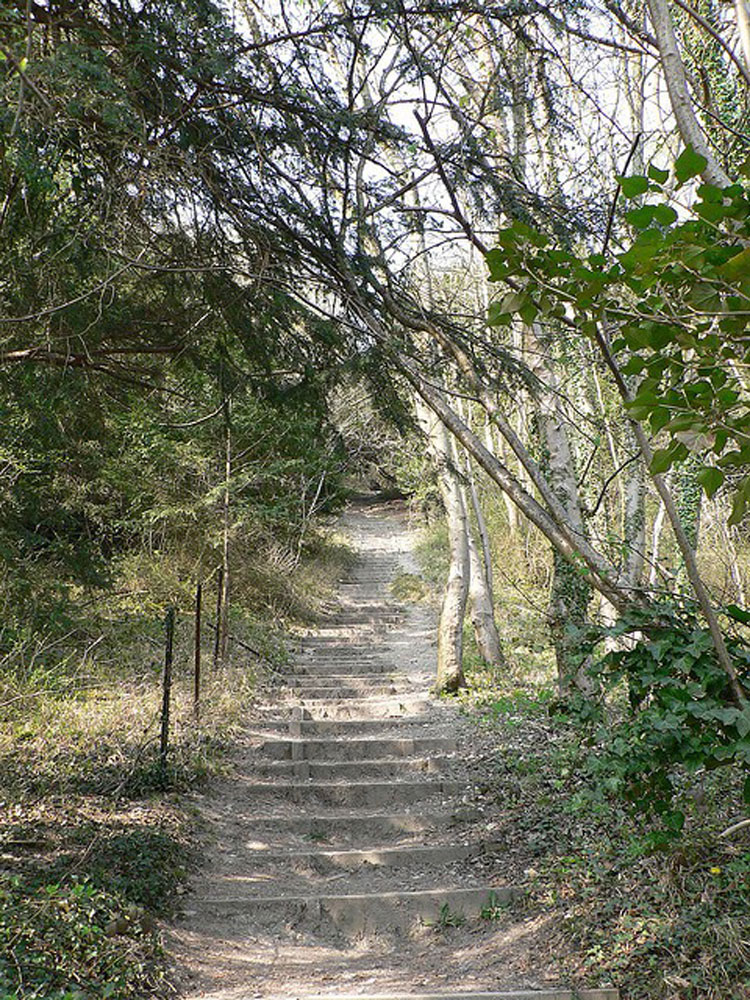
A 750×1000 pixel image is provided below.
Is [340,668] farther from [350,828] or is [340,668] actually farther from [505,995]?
[505,995]

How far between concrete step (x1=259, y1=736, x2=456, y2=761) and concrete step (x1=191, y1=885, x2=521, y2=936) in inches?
105

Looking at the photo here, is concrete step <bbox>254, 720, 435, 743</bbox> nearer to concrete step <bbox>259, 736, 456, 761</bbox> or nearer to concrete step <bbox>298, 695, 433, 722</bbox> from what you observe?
concrete step <bbox>298, 695, 433, 722</bbox>

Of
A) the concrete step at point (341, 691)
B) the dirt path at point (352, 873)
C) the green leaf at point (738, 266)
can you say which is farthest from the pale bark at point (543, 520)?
the concrete step at point (341, 691)

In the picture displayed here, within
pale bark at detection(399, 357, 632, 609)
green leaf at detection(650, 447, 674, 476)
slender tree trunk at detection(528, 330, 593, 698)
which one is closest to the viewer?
green leaf at detection(650, 447, 674, 476)

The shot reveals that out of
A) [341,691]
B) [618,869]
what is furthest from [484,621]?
[618,869]

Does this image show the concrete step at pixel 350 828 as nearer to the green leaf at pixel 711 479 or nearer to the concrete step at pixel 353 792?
the concrete step at pixel 353 792

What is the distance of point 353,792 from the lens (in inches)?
249

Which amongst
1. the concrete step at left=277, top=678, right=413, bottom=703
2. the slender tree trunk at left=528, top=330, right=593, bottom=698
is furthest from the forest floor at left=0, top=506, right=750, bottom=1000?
the concrete step at left=277, top=678, right=413, bottom=703

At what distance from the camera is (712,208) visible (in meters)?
1.61

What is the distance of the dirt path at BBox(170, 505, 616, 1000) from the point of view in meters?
3.81

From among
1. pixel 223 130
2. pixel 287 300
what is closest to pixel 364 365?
pixel 287 300

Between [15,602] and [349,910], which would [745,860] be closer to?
[349,910]

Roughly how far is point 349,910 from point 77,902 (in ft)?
5.15

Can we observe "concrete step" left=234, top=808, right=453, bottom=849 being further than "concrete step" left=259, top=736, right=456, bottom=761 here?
No
